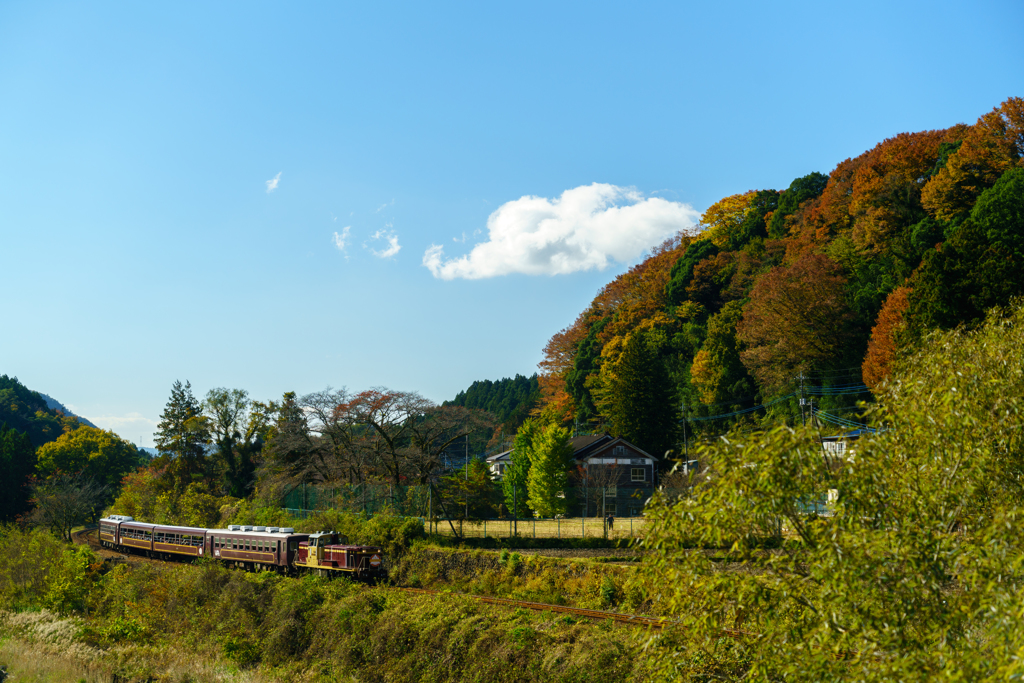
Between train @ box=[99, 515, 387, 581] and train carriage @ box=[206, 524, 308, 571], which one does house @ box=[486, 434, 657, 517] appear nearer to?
train @ box=[99, 515, 387, 581]

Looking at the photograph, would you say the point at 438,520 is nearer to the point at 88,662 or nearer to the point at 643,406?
the point at 88,662

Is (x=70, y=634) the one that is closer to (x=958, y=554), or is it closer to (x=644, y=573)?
(x=644, y=573)

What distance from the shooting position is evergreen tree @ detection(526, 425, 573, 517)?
42.8 metres

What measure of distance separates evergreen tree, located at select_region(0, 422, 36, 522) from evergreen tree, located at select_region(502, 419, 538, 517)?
53380 millimetres

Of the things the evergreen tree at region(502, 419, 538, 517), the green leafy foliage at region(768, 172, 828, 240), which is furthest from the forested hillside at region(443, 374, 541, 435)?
the evergreen tree at region(502, 419, 538, 517)

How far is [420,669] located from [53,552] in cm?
2684

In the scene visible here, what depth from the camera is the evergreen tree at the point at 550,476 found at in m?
42.8

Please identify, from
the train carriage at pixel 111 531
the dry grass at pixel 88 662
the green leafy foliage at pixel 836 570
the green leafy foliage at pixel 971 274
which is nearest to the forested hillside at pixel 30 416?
the train carriage at pixel 111 531

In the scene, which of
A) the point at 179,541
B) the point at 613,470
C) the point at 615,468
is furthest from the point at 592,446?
the point at 179,541

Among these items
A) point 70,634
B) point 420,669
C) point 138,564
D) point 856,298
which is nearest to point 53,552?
point 138,564

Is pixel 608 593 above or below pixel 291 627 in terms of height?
above

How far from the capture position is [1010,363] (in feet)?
43.0

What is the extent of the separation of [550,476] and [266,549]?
18.7 m

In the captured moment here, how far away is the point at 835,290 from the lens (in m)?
48.2
